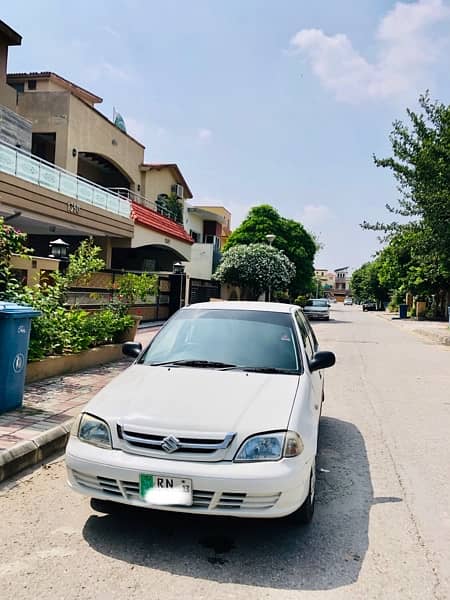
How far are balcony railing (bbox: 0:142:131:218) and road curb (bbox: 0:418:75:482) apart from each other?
36.1 feet

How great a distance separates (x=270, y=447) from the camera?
3.24 metres

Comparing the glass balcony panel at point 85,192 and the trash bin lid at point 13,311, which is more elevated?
the glass balcony panel at point 85,192

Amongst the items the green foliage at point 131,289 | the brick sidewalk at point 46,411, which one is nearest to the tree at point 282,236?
the green foliage at point 131,289

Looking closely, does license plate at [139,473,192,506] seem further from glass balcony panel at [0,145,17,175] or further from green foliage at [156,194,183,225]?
green foliage at [156,194,183,225]

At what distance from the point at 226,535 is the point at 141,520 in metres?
0.64

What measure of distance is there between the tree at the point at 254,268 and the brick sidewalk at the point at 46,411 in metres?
22.5

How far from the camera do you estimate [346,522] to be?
12.3 ft

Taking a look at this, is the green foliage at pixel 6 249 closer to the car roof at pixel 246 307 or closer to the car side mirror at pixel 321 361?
the car roof at pixel 246 307

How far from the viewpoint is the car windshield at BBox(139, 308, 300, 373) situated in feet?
14.5

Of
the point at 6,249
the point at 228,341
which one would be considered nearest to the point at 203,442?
the point at 228,341

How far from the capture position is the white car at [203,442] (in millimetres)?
3113

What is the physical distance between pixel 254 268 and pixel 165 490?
28190mm

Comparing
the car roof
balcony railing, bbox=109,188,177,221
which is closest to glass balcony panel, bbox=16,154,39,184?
balcony railing, bbox=109,188,177,221

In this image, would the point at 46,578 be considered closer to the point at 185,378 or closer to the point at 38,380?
the point at 185,378
